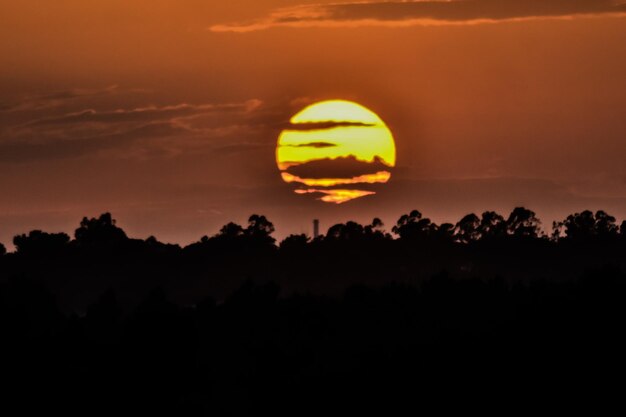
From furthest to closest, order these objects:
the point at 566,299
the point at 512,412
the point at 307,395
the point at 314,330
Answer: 1. the point at 566,299
2. the point at 314,330
3. the point at 512,412
4. the point at 307,395

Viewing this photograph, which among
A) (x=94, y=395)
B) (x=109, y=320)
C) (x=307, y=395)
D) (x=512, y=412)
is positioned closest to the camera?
(x=94, y=395)

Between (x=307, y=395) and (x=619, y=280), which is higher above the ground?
(x=619, y=280)

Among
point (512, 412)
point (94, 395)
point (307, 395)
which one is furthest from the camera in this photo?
point (512, 412)

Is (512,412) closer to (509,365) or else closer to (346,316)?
(509,365)

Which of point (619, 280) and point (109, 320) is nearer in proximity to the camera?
point (109, 320)

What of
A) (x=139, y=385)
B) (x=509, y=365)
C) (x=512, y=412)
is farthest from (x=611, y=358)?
(x=139, y=385)

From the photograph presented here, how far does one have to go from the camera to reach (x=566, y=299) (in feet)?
577

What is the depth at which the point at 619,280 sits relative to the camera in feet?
597

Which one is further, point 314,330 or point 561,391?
point 314,330

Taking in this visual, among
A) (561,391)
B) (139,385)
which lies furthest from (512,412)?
(139,385)

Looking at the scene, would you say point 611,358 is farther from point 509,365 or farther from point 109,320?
point 109,320

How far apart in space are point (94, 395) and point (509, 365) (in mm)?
42533

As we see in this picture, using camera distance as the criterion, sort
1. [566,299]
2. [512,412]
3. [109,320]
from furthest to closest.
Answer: [566,299], [109,320], [512,412]

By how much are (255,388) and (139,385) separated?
1321 cm
